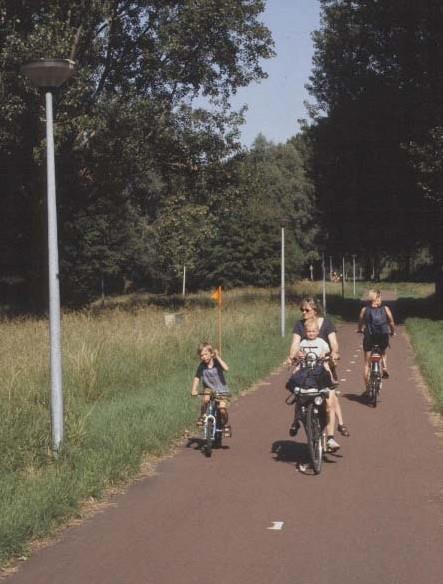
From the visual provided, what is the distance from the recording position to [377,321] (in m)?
15.1

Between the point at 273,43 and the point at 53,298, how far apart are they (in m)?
22.7

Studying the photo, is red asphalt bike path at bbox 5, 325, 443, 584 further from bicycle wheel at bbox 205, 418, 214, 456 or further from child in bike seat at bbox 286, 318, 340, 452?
child in bike seat at bbox 286, 318, 340, 452

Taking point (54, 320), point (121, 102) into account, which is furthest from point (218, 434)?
point (121, 102)

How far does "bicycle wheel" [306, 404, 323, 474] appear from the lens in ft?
29.6

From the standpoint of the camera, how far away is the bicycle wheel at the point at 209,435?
32.8 ft

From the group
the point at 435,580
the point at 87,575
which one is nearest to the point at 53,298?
the point at 87,575

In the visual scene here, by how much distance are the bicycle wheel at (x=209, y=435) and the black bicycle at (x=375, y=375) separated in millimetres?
4922

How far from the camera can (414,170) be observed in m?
35.6

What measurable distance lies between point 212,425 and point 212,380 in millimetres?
652

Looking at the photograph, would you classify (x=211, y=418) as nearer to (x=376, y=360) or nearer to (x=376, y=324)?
(x=376, y=360)

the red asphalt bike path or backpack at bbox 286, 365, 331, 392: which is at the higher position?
backpack at bbox 286, 365, 331, 392

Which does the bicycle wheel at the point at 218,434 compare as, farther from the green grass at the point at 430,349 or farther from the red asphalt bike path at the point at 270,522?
the green grass at the point at 430,349

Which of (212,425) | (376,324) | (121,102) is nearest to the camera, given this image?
(212,425)

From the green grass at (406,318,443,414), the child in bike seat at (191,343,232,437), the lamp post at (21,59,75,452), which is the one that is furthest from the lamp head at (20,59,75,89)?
the green grass at (406,318,443,414)
